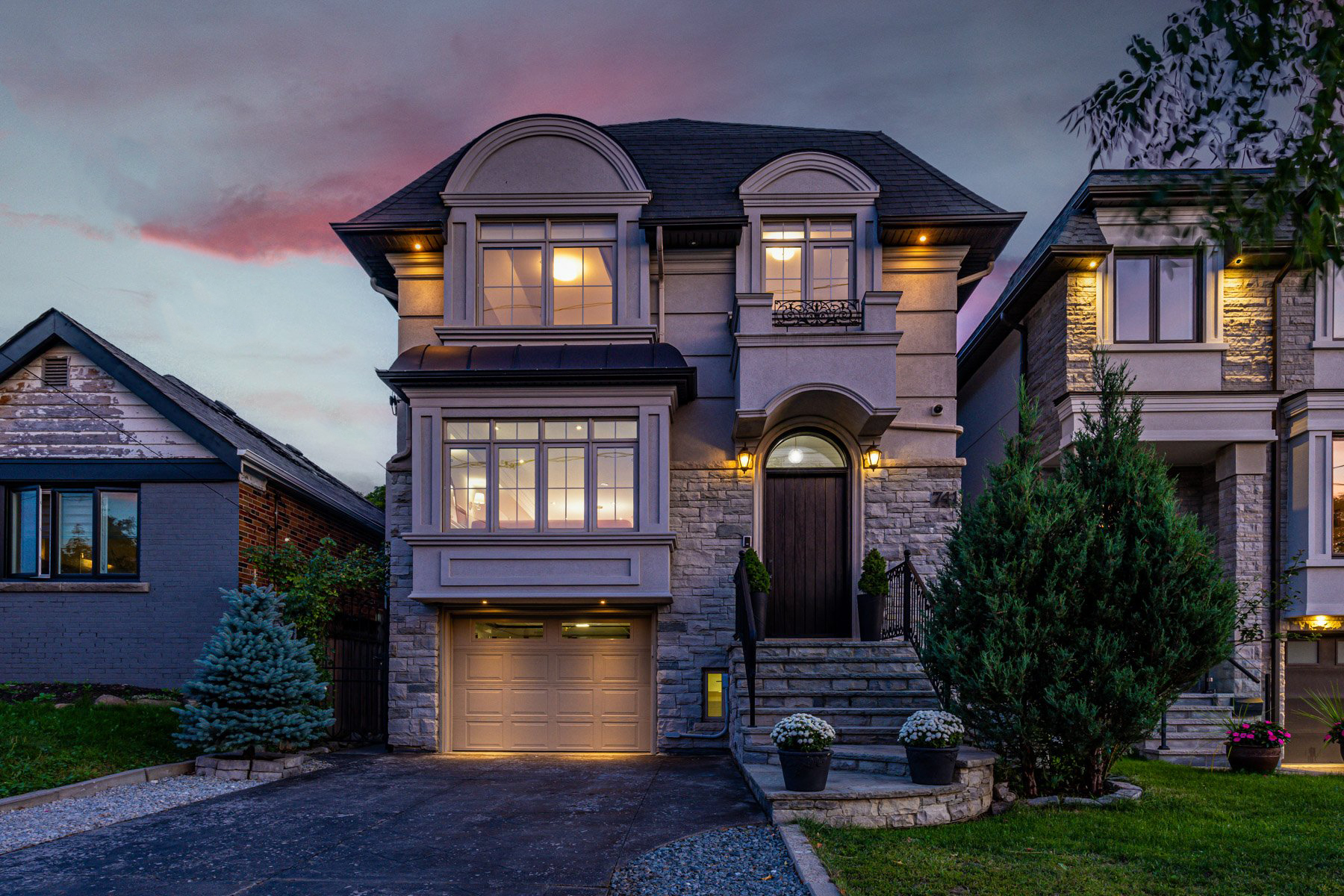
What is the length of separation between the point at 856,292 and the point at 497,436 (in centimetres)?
496

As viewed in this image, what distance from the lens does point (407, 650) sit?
11719 mm

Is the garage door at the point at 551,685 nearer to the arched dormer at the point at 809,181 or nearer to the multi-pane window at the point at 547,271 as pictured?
the multi-pane window at the point at 547,271

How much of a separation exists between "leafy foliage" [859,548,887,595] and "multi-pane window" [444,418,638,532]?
2.87 metres

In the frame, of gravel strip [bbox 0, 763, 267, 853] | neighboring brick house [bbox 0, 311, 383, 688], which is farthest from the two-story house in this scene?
gravel strip [bbox 0, 763, 267, 853]

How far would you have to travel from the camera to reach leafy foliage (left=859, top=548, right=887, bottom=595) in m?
10.9

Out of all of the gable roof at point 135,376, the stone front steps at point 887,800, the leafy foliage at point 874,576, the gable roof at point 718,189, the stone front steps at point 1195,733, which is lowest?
the stone front steps at point 1195,733

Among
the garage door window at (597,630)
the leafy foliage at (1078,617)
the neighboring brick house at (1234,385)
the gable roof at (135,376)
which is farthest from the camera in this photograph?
the garage door window at (597,630)

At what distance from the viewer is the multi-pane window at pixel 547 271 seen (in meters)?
12.1

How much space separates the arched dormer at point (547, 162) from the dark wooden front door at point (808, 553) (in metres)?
4.34

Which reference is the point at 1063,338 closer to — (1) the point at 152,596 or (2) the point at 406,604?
(2) the point at 406,604

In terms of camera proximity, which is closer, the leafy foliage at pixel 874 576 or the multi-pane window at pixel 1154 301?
the leafy foliage at pixel 874 576

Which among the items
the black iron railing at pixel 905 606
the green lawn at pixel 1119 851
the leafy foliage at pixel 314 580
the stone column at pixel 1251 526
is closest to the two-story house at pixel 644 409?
the leafy foliage at pixel 314 580

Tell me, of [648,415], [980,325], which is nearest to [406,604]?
[648,415]

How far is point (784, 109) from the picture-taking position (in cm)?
1591
